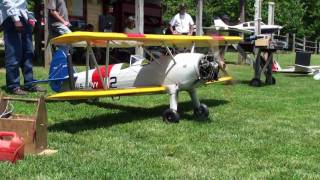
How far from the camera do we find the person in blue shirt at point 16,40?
30.4ft

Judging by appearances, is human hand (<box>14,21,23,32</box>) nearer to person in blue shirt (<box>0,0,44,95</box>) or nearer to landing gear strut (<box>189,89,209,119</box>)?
person in blue shirt (<box>0,0,44,95</box>)

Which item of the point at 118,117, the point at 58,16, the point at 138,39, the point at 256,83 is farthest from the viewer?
the point at 256,83

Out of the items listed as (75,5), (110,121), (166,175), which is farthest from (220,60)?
(75,5)

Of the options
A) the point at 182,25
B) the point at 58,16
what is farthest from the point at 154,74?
the point at 182,25

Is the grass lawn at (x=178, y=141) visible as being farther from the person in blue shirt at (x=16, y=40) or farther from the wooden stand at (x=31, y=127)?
the person in blue shirt at (x=16, y=40)

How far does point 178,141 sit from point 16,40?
14.3 ft

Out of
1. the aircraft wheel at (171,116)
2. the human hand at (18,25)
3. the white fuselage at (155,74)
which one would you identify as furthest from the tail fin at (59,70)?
the aircraft wheel at (171,116)

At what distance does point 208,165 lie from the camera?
549 centimetres

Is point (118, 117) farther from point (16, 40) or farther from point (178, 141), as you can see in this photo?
point (16, 40)

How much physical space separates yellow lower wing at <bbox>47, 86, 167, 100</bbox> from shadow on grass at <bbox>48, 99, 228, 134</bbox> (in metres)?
0.45

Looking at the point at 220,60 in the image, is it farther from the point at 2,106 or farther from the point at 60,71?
the point at 2,106

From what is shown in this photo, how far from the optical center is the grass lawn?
5180 mm

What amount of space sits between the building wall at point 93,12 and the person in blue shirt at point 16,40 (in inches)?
415

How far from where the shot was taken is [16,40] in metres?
9.62
